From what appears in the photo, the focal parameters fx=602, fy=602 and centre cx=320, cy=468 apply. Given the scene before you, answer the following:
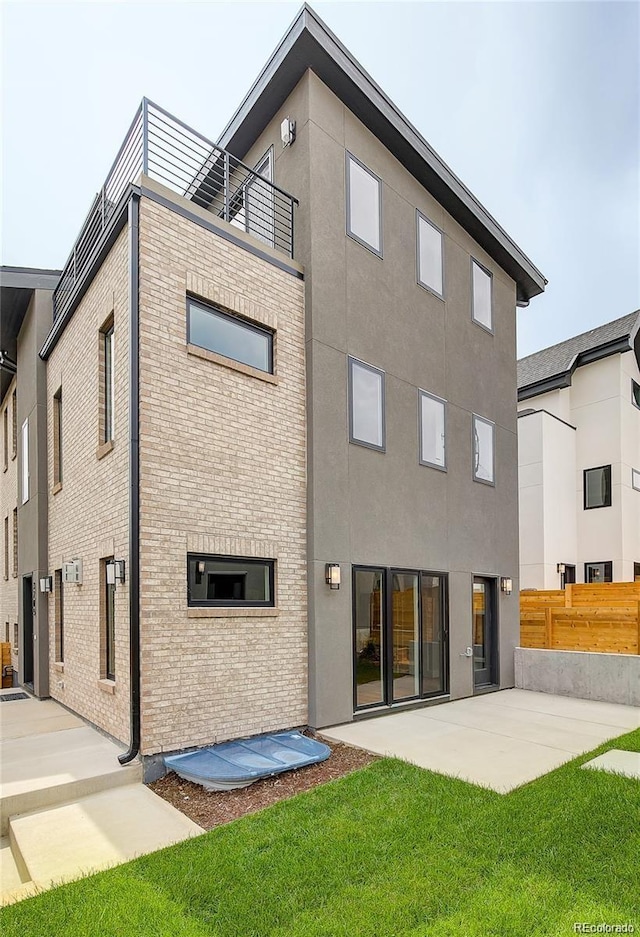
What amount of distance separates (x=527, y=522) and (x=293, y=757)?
13.0m

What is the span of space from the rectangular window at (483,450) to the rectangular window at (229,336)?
496cm

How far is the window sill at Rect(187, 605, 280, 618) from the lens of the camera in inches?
259

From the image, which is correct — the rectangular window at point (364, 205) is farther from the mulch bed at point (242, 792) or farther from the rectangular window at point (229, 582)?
the mulch bed at point (242, 792)

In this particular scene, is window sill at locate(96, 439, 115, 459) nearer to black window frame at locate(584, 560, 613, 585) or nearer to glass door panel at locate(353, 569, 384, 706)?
glass door panel at locate(353, 569, 384, 706)

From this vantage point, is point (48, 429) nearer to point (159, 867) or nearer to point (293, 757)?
point (293, 757)

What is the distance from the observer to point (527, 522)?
17594 millimetres

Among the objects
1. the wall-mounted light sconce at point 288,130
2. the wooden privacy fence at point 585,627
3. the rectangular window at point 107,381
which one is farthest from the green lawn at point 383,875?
the wall-mounted light sconce at point 288,130

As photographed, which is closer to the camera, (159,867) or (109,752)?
(159,867)

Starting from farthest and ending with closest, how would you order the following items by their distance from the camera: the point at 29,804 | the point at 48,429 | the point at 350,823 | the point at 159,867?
the point at 48,429
the point at 29,804
the point at 350,823
the point at 159,867

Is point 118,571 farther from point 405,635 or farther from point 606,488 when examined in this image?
point 606,488

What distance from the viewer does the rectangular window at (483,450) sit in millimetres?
11203

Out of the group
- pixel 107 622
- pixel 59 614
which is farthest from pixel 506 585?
Answer: pixel 59 614

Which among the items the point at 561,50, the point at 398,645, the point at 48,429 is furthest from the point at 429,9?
the point at 398,645

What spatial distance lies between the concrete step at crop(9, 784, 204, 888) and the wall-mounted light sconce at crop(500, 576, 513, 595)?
303 inches
